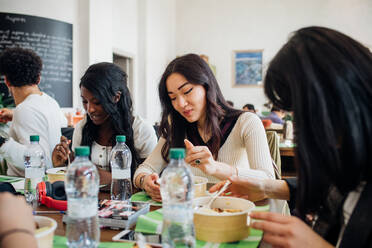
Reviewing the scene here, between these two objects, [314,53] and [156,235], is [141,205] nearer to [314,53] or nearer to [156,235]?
[156,235]

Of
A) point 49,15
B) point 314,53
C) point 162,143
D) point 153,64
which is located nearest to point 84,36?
point 49,15

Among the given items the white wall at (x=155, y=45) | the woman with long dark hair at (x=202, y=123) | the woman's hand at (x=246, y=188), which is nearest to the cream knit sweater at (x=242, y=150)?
the woman with long dark hair at (x=202, y=123)

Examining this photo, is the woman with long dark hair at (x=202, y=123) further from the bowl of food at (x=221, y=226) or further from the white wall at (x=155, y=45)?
the white wall at (x=155, y=45)

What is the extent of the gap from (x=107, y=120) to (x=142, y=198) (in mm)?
738

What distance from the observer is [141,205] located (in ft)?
3.53

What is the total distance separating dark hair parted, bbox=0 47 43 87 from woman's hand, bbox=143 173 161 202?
1357 millimetres

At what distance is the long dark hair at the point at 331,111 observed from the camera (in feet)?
2.36

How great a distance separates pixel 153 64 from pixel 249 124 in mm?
5345

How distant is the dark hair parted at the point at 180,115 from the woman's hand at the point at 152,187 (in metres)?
0.32

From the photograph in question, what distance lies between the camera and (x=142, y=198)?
1.28 metres

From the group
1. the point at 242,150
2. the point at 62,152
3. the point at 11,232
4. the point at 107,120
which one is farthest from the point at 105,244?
the point at 107,120

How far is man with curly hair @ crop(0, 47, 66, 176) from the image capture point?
6.17 ft

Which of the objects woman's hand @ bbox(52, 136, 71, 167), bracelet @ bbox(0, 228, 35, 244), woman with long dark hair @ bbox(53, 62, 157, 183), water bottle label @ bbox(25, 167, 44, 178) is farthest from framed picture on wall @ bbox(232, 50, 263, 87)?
bracelet @ bbox(0, 228, 35, 244)

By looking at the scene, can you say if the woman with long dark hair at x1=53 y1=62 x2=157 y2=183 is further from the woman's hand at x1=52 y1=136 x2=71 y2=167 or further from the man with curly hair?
the man with curly hair
